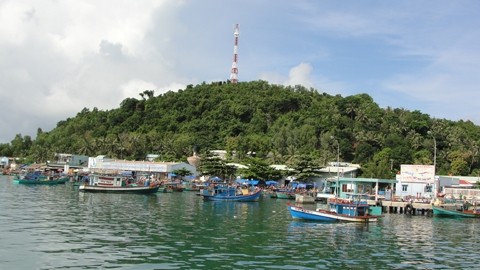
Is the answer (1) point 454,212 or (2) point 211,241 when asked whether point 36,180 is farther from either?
(1) point 454,212

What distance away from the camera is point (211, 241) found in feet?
107

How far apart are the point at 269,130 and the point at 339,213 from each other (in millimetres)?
110496

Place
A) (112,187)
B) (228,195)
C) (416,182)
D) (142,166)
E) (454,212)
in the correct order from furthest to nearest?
1. (142,166)
2. (112,187)
3. (416,182)
4. (228,195)
5. (454,212)

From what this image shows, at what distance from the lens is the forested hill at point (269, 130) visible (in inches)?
4882

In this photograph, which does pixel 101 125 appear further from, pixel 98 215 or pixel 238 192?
pixel 98 215

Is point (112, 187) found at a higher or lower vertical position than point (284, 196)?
higher

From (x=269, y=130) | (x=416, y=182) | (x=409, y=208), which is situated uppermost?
(x=269, y=130)

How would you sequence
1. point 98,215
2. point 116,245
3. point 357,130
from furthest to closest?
point 357,130 < point 98,215 < point 116,245

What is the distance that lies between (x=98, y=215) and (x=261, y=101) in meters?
129

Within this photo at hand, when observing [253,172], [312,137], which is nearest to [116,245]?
[253,172]

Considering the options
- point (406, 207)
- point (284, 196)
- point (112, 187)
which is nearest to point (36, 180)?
point (112, 187)

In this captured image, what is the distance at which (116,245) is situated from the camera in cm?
2983

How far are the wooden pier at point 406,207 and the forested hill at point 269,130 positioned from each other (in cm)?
3282

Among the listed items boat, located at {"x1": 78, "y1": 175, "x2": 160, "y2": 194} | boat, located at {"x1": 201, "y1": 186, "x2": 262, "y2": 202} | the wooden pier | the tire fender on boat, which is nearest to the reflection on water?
the wooden pier
